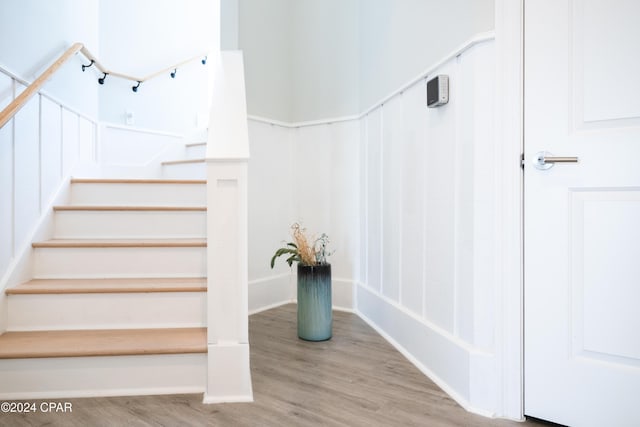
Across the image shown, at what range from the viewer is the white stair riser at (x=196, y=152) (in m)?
3.79

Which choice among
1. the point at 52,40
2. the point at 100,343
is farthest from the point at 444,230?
the point at 52,40

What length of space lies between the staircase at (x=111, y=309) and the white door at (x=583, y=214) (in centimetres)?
138

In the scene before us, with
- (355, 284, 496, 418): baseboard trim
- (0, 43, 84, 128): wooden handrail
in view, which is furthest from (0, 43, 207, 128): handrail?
(355, 284, 496, 418): baseboard trim

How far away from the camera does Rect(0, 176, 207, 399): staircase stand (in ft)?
5.71

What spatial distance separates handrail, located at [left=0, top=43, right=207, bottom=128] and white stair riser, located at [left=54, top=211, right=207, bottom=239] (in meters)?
0.75

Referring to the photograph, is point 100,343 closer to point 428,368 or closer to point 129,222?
point 129,222

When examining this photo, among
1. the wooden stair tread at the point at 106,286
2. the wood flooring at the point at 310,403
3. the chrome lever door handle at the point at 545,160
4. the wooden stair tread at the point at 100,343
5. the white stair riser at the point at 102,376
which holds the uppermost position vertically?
the chrome lever door handle at the point at 545,160

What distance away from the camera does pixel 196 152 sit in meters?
3.94

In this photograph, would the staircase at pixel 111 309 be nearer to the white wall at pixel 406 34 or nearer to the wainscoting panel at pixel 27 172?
the wainscoting panel at pixel 27 172

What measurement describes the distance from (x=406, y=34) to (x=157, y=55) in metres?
2.79

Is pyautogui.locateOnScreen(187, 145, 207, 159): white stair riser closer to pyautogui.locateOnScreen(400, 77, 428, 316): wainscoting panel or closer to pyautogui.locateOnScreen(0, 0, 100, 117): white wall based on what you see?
pyautogui.locateOnScreen(0, 0, 100, 117): white wall

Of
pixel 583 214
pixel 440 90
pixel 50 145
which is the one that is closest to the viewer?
pixel 583 214

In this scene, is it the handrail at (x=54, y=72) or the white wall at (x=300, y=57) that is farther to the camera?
the white wall at (x=300, y=57)

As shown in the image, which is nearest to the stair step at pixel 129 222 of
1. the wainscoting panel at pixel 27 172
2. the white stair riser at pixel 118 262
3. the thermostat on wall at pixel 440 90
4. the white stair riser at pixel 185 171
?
the wainscoting panel at pixel 27 172
